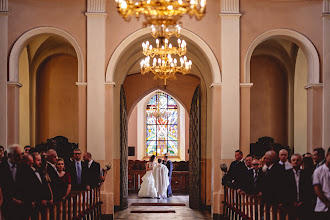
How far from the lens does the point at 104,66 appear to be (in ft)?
45.4

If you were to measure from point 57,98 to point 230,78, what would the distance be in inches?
283

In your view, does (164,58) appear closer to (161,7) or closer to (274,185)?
(161,7)

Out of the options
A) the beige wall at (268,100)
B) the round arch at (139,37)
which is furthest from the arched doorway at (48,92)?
the beige wall at (268,100)

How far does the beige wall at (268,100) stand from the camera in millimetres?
18469

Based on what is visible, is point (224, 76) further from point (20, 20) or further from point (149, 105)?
point (149, 105)

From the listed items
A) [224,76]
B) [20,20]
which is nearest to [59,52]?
[20,20]

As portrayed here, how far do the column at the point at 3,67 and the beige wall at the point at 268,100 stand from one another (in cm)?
849

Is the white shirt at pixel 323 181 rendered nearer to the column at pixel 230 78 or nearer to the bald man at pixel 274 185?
the bald man at pixel 274 185

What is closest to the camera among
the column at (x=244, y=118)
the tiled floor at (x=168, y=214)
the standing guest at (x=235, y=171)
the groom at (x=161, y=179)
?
the standing guest at (x=235, y=171)

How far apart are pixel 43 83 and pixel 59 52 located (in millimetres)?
1357

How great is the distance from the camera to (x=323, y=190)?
756 cm

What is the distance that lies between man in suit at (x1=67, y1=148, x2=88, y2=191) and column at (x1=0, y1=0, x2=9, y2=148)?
2.62m

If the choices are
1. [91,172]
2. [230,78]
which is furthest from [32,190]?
[230,78]

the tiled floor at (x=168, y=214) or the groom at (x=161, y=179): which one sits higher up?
the groom at (x=161, y=179)
